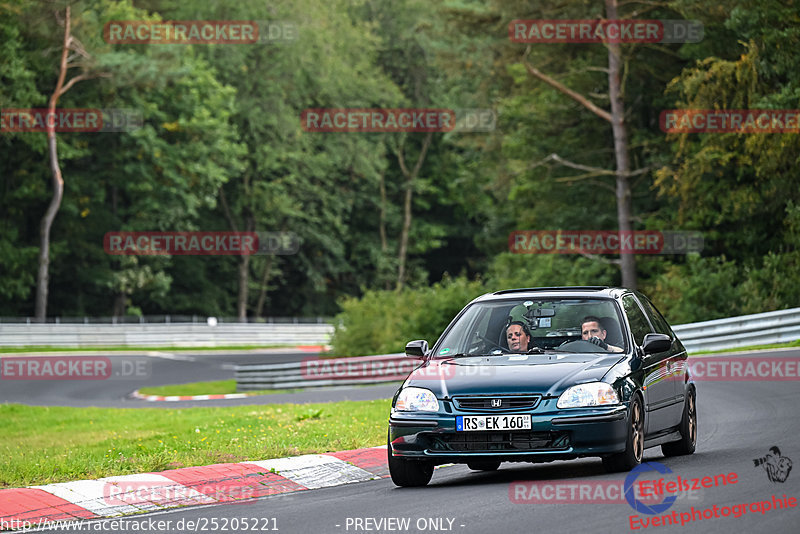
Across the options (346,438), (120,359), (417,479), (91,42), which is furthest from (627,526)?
(91,42)

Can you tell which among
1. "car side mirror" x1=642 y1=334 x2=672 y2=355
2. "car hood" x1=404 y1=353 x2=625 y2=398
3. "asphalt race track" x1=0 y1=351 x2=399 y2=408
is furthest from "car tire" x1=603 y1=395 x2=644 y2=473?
"asphalt race track" x1=0 y1=351 x2=399 y2=408

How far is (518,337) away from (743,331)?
1884 cm

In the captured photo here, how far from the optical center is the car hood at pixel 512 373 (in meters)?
9.49

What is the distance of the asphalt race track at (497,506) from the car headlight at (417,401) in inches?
25.0

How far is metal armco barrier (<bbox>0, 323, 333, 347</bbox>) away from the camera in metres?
52.0

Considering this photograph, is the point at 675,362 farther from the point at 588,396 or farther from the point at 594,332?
the point at 588,396

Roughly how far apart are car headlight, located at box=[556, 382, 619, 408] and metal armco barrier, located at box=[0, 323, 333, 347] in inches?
1544

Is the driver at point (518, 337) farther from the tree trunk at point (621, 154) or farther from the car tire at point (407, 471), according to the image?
the tree trunk at point (621, 154)

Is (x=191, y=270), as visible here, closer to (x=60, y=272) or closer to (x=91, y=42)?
(x=60, y=272)

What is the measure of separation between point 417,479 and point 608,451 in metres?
1.58

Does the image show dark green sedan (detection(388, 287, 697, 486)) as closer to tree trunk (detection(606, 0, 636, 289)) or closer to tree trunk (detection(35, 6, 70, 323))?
tree trunk (detection(606, 0, 636, 289))

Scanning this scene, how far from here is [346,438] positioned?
535 inches

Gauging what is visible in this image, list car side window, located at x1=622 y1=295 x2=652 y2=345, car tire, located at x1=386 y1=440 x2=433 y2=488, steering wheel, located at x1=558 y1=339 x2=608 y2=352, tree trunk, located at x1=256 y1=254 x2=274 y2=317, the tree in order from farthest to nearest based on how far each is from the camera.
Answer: tree trunk, located at x1=256 y1=254 x2=274 y2=317 → the tree → car side window, located at x1=622 y1=295 x2=652 y2=345 → steering wheel, located at x1=558 y1=339 x2=608 y2=352 → car tire, located at x1=386 y1=440 x2=433 y2=488

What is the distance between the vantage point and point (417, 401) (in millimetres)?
9773
